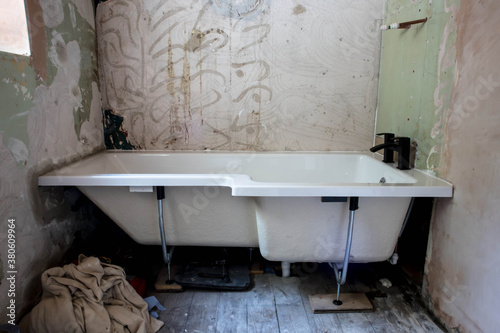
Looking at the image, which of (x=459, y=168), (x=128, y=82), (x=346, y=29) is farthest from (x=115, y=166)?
(x=459, y=168)

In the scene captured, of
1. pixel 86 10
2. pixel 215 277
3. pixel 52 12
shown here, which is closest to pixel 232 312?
pixel 215 277

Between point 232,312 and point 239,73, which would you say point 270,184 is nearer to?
point 232,312

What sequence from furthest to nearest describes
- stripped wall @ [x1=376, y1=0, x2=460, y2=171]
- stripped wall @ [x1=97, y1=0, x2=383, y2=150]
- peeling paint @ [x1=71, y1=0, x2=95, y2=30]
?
1. stripped wall @ [x1=97, y1=0, x2=383, y2=150]
2. peeling paint @ [x1=71, y1=0, x2=95, y2=30]
3. stripped wall @ [x1=376, y1=0, x2=460, y2=171]

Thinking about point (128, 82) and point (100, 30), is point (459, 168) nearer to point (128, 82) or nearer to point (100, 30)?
point (128, 82)

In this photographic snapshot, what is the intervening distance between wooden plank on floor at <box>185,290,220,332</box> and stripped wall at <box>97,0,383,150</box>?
88cm

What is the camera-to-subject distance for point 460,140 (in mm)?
→ 1127

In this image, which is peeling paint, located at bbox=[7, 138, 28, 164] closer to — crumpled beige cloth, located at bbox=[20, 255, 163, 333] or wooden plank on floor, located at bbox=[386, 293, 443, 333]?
crumpled beige cloth, located at bbox=[20, 255, 163, 333]

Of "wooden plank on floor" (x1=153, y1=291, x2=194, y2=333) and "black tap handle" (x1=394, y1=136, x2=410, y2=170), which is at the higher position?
"black tap handle" (x1=394, y1=136, x2=410, y2=170)

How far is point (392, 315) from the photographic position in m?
1.32

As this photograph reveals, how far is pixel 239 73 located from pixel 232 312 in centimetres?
131

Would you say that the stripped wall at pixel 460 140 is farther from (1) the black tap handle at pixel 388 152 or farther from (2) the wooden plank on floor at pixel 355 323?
(2) the wooden plank on floor at pixel 355 323

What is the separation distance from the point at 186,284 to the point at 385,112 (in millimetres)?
1445

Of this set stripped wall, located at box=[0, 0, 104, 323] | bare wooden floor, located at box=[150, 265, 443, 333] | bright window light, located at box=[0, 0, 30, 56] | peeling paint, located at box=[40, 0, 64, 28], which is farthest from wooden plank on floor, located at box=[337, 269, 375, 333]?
peeling paint, located at box=[40, 0, 64, 28]

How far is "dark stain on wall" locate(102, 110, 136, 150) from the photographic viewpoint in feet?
6.25
